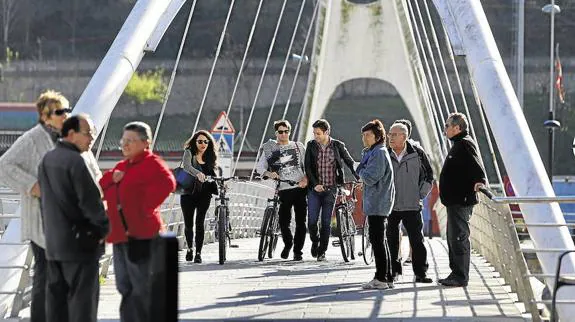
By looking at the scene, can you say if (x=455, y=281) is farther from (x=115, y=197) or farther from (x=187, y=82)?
(x=187, y=82)

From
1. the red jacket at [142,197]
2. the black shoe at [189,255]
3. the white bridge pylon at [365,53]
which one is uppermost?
the white bridge pylon at [365,53]

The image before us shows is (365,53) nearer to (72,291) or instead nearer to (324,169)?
(324,169)

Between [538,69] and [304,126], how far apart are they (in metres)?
55.4

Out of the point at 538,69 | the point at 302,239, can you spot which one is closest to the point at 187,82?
the point at 538,69

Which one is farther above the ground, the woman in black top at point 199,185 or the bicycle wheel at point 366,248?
the woman in black top at point 199,185

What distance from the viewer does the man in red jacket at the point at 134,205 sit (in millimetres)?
9609

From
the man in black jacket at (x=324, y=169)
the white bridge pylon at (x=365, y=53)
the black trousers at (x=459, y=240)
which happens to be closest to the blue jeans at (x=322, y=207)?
the man in black jacket at (x=324, y=169)

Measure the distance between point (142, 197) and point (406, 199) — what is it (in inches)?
211

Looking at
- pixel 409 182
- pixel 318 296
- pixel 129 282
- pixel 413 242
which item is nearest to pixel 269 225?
pixel 413 242

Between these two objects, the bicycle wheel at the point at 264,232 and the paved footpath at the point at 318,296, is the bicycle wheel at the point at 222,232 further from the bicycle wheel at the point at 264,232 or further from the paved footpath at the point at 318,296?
the bicycle wheel at the point at 264,232

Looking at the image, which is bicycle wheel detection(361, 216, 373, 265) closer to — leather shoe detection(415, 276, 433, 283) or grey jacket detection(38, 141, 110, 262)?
leather shoe detection(415, 276, 433, 283)

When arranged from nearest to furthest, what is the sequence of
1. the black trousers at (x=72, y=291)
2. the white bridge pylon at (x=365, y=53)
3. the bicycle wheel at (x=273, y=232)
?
the black trousers at (x=72, y=291) → the bicycle wheel at (x=273, y=232) → the white bridge pylon at (x=365, y=53)

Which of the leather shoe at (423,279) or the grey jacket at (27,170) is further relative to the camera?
the leather shoe at (423,279)

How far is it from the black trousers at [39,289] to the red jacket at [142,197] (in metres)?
0.59
